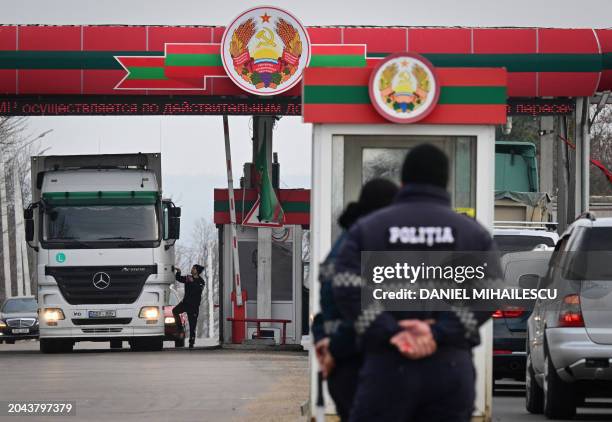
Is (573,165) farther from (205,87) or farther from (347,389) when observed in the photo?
(347,389)

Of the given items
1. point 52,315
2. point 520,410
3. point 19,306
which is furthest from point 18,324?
point 520,410

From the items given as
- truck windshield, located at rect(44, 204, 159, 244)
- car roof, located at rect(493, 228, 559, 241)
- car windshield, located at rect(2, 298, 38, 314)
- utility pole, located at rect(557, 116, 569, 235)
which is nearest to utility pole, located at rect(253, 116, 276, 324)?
truck windshield, located at rect(44, 204, 159, 244)

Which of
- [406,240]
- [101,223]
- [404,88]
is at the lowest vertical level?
[101,223]

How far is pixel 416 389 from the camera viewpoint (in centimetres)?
733

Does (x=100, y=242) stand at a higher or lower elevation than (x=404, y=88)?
lower

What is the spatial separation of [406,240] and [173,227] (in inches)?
907

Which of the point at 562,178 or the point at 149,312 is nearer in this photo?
the point at 149,312

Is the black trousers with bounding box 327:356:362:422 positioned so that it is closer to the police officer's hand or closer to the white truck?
the police officer's hand

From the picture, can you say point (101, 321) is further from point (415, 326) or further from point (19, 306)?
point (19, 306)

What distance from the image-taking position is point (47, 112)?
3003 centimetres

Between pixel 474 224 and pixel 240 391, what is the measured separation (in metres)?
11.9

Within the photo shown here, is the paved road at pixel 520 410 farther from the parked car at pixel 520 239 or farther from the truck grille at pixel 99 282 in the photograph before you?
the truck grille at pixel 99 282

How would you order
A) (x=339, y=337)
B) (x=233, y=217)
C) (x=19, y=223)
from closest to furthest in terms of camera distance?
(x=339, y=337)
(x=233, y=217)
(x=19, y=223)

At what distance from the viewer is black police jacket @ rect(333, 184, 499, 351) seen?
7.57 meters
